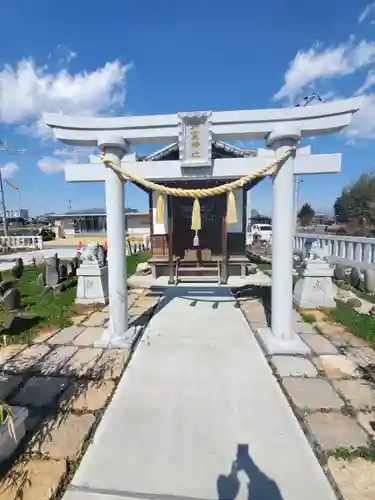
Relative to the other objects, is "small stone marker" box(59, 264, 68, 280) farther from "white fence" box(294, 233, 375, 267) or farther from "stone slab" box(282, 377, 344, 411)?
"stone slab" box(282, 377, 344, 411)

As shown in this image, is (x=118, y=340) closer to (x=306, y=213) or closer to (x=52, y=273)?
(x=52, y=273)

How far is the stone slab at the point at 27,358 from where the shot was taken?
3.91 metres

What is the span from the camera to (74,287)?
863 cm

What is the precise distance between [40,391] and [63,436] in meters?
0.92

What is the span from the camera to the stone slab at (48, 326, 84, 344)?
477 cm

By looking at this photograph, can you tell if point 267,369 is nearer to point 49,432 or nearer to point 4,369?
point 49,432

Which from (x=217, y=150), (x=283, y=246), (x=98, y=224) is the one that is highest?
(x=217, y=150)

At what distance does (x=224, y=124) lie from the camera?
4.22 meters

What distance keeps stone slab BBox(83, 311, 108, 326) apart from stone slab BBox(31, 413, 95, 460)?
280 centimetres

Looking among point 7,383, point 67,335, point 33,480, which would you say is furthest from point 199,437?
point 67,335

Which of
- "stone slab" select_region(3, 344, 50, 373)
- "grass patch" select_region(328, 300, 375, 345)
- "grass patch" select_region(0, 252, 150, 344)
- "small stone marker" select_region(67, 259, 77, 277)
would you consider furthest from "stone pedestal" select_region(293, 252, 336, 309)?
"small stone marker" select_region(67, 259, 77, 277)

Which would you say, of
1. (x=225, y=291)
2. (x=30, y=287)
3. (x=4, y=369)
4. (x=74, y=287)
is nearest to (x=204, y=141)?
(x=4, y=369)

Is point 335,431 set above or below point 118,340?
below

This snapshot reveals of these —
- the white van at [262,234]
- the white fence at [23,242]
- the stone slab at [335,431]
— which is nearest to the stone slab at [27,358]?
the stone slab at [335,431]
